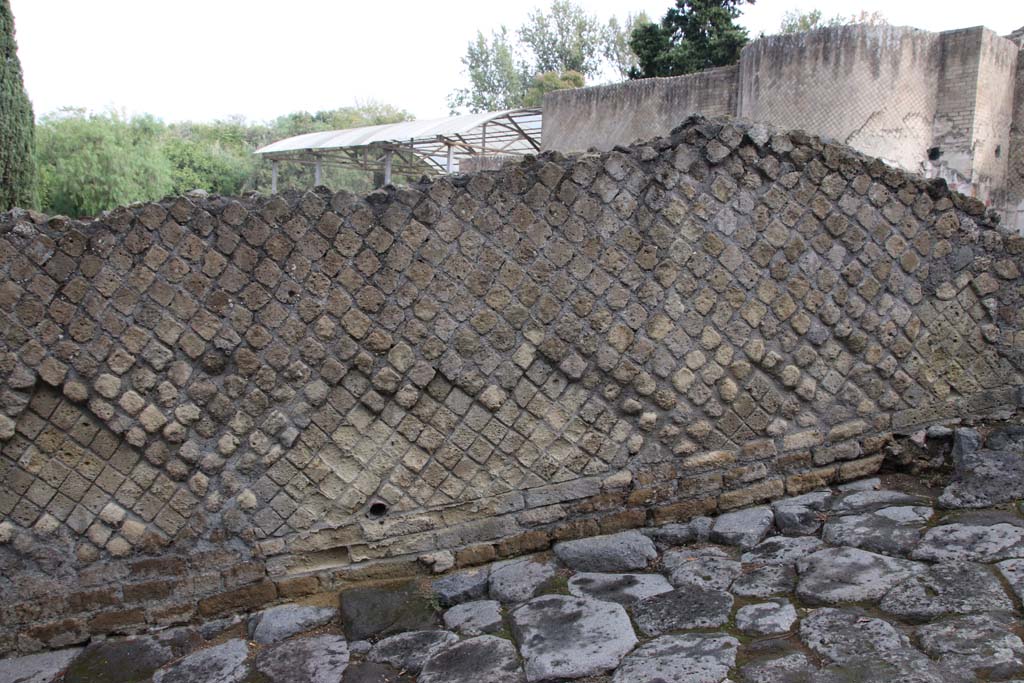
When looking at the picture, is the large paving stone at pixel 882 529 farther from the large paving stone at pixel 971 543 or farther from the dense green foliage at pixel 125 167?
the dense green foliage at pixel 125 167

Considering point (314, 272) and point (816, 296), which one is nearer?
point (314, 272)

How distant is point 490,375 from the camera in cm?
379

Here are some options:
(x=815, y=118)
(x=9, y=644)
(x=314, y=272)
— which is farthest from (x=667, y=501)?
(x=815, y=118)

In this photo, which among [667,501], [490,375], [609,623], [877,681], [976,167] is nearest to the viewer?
[877,681]

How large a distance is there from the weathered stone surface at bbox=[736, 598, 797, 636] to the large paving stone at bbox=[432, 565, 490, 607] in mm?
1119

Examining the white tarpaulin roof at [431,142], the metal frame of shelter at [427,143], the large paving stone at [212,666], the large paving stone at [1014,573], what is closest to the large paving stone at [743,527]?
the large paving stone at [1014,573]

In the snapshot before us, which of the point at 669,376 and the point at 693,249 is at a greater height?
the point at 693,249

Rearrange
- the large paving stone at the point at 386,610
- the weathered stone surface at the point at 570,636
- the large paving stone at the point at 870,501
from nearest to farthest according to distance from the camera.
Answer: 1. the weathered stone surface at the point at 570,636
2. the large paving stone at the point at 386,610
3. the large paving stone at the point at 870,501

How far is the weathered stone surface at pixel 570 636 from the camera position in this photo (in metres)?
2.92

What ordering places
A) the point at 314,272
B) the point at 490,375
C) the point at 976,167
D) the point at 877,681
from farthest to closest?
the point at 976,167, the point at 490,375, the point at 314,272, the point at 877,681

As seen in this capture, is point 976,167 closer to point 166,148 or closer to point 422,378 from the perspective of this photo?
point 422,378

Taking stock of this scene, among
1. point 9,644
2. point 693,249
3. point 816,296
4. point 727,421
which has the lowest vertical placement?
point 9,644

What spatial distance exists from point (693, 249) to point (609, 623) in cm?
180

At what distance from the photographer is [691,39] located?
640 inches
